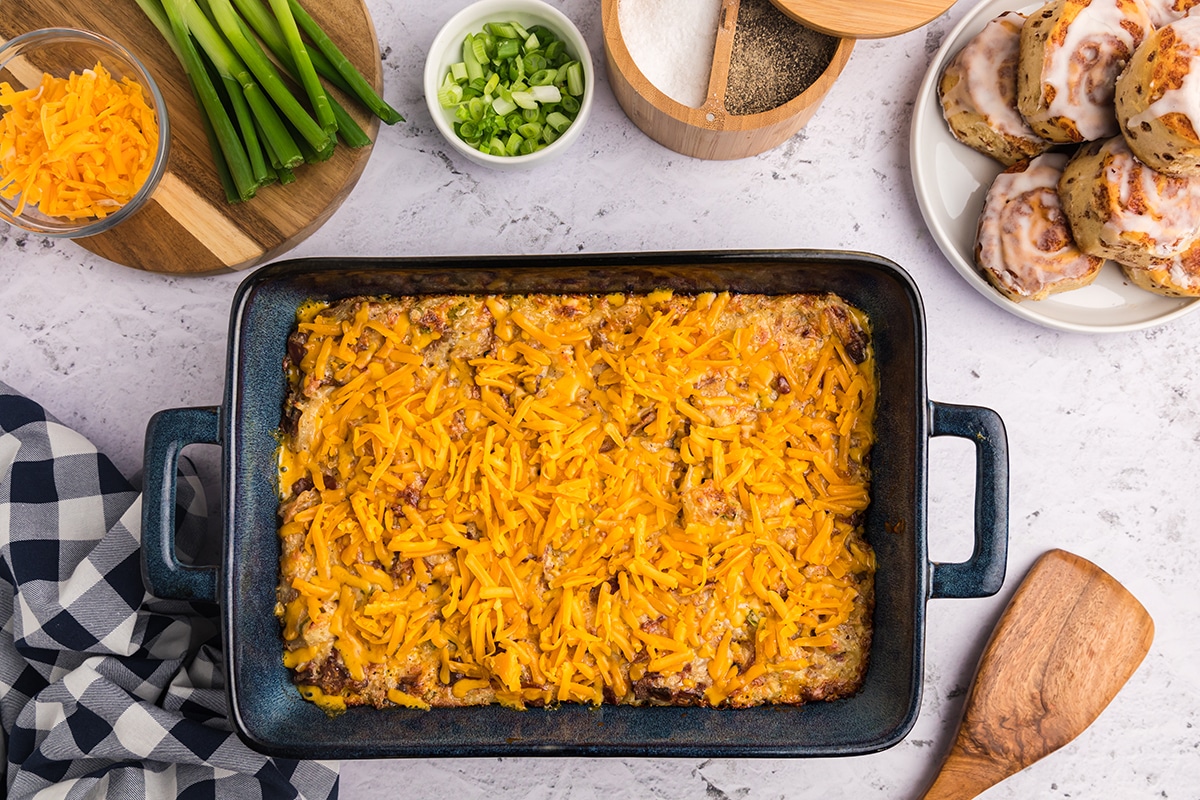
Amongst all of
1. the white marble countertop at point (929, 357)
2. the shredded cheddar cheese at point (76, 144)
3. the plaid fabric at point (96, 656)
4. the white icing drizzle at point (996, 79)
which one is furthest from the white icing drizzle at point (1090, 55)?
the plaid fabric at point (96, 656)

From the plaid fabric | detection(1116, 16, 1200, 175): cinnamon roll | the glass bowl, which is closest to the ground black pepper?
detection(1116, 16, 1200, 175): cinnamon roll

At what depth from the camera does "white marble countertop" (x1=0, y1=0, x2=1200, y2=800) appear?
2.26 m

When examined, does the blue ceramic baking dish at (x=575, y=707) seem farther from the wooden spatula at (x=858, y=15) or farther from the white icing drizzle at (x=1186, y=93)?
the white icing drizzle at (x=1186, y=93)

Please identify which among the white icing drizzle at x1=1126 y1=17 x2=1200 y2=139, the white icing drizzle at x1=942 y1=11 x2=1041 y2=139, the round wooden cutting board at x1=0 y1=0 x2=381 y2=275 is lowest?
the round wooden cutting board at x1=0 y1=0 x2=381 y2=275

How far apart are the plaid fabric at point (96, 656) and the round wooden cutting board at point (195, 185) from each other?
0.54m

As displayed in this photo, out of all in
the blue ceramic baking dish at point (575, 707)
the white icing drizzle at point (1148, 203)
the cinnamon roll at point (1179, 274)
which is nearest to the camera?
the blue ceramic baking dish at point (575, 707)

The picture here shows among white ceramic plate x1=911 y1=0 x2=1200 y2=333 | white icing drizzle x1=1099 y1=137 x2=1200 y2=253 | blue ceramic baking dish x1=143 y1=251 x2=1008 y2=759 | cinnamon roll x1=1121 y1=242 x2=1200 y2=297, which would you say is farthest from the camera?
white ceramic plate x1=911 y1=0 x2=1200 y2=333

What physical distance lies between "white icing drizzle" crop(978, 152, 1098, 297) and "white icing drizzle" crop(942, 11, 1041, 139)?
0.11 metres

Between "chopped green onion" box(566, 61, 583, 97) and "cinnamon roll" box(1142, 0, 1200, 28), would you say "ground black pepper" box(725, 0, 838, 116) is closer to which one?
"chopped green onion" box(566, 61, 583, 97)

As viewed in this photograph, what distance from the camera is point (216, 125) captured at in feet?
6.74

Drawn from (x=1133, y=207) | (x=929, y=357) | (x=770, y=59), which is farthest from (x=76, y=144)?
(x=1133, y=207)

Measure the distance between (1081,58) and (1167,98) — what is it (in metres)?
0.22

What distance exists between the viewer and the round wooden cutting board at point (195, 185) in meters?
2.15

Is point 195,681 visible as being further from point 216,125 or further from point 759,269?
point 759,269
